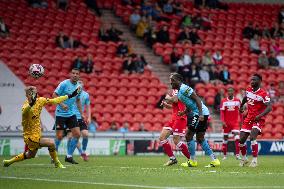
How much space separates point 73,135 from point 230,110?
Result: 7.15 metres

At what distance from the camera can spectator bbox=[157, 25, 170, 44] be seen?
3625cm

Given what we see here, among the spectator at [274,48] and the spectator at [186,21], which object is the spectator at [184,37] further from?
the spectator at [274,48]

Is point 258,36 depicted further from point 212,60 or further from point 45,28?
point 45,28

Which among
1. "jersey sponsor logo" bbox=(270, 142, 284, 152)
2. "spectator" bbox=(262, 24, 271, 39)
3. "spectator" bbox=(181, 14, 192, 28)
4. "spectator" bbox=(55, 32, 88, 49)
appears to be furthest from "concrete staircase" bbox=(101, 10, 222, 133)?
"spectator" bbox=(262, 24, 271, 39)

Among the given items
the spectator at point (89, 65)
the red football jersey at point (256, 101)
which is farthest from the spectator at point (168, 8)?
the red football jersey at point (256, 101)

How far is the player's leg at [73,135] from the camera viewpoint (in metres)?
21.2

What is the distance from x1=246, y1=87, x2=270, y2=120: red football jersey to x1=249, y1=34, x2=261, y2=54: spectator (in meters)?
17.9

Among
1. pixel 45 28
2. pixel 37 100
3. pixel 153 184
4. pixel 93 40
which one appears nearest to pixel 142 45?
pixel 93 40

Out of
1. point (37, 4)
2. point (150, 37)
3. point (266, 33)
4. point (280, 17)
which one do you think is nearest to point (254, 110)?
point (150, 37)

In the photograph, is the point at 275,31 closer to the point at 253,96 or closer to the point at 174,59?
the point at 174,59

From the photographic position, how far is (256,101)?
20.4 m

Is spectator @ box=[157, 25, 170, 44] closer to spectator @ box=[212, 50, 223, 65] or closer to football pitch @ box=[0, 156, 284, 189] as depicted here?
spectator @ box=[212, 50, 223, 65]

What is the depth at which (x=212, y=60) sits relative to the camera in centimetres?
3594

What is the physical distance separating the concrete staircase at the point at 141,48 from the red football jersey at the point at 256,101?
47.4 ft
